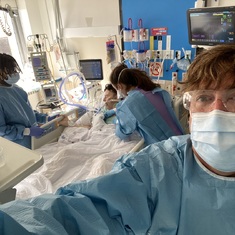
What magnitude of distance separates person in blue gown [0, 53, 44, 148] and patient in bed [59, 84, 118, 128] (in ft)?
1.14

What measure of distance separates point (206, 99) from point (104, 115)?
5.11 ft

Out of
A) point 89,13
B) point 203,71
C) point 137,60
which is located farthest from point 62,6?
point 203,71

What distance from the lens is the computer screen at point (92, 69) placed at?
2799mm

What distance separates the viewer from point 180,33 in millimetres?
2398

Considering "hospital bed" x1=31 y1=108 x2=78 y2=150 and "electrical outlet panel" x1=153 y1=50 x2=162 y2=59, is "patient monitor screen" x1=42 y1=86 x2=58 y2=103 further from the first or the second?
"electrical outlet panel" x1=153 y1=50 x2=162 y2=59

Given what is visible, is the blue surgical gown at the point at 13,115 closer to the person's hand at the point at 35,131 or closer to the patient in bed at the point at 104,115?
the person's hand at the point at 35,131

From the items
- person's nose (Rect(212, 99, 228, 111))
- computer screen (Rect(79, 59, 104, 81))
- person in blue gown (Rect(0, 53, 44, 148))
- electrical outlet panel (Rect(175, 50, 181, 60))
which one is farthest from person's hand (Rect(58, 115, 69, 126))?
person's nose (Rect(212, 99, 228, 111))

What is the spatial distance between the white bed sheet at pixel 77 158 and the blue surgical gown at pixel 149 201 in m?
0.64

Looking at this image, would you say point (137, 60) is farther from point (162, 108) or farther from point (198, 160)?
point (198, 160)

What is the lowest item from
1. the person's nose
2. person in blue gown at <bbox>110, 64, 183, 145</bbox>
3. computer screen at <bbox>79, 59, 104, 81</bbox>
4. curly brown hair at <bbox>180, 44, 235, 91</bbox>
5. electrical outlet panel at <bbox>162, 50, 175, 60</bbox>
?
person in blue gown at <bbox>110, 64, 183, 145</bbox>

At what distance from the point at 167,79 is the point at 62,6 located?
1920mm

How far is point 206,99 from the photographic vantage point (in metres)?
0.79

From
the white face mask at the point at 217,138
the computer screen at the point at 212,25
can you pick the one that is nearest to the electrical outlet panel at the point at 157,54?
the computer screen at the point at 212,25

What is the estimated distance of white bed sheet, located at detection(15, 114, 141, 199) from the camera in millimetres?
1408
